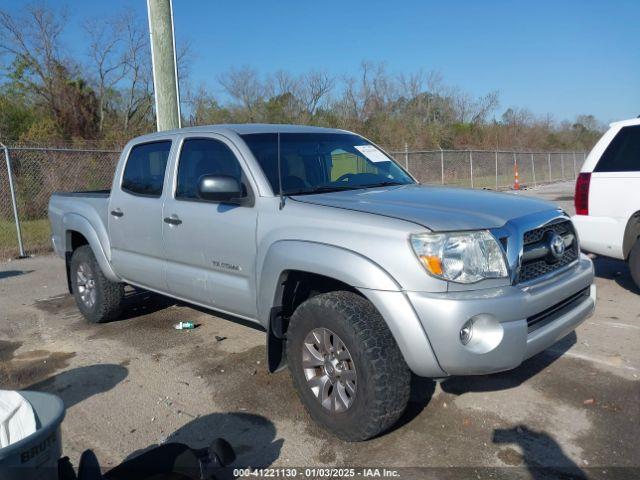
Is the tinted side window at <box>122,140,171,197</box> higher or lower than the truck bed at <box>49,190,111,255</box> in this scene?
higher

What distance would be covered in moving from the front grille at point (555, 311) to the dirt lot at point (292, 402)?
67 cm

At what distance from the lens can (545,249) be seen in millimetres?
3287

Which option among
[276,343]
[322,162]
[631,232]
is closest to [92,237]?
[322,162]

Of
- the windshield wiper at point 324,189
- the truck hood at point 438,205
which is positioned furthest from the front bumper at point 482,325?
the windshield wiper at point 324,189

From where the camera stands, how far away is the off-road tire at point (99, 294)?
545 centimetres

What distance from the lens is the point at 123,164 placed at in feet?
17.3

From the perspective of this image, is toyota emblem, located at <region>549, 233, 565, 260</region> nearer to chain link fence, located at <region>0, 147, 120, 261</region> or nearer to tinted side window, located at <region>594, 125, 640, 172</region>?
tinted side window, located at <region>594, 125, 640, 172</region>

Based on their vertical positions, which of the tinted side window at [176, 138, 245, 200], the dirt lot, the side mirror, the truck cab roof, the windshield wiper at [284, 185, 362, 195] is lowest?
the dirt lot

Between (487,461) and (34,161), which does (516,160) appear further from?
(487,461)

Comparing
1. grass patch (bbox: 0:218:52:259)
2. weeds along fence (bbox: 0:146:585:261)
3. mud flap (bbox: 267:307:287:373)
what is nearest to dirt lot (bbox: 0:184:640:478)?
mud flap (bbox: 267:307:287:373)

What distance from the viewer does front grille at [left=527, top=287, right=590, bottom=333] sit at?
10.0 ft

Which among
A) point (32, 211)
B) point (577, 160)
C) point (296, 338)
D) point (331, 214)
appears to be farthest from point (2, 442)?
point (577, 160)

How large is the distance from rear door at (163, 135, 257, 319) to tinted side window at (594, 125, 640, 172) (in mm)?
4245

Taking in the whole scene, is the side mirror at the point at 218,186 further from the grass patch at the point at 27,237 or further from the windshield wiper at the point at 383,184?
the grass patch at the point at 27,237
